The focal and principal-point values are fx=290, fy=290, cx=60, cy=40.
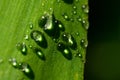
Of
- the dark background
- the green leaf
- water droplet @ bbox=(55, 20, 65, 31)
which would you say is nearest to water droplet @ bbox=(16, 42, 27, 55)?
the green leaf

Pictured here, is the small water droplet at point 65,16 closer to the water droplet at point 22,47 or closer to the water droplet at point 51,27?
the water droplet at point 51,27

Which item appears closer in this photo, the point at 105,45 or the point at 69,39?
the point at 69,39

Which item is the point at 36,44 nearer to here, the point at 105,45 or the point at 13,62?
the point at 13,62

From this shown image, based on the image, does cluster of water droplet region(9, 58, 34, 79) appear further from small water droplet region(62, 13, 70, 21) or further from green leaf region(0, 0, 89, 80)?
small water droplet region(62, 13, 70, 21)

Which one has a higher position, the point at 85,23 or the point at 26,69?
the point at 85,23

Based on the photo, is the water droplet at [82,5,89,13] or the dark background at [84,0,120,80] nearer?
the water droplet at [82,5,89,13]

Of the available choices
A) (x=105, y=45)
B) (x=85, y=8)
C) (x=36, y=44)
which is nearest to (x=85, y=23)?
(x=85, y=8)

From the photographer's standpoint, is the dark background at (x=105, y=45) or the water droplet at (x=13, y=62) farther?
the dark background at (x=105, y=45)

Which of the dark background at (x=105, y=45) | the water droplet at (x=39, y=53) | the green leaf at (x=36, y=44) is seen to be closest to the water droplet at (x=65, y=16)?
the green leaf at (x=36, y=44)
